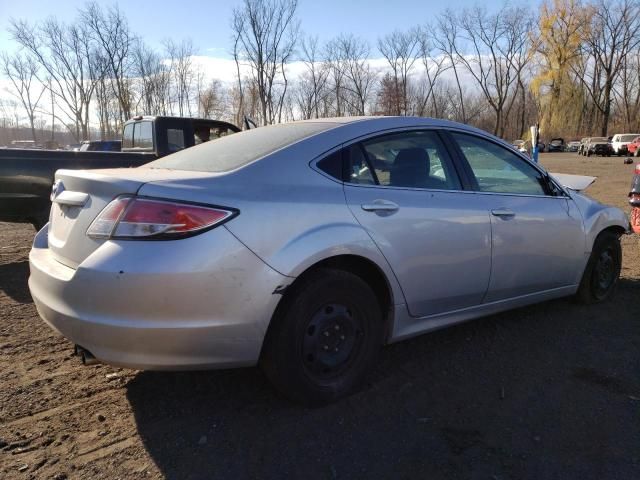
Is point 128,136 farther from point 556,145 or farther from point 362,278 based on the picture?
point 556,145

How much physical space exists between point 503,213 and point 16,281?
483cm

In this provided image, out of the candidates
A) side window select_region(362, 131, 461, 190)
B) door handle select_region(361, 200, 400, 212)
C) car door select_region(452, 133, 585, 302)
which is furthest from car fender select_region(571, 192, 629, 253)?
door handle select_region(361, 200, 400, 212)

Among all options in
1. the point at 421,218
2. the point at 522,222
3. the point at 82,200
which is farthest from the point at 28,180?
the point at 522,222

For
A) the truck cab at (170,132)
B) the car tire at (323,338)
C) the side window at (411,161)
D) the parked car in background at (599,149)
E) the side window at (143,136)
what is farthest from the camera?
the parked car in background at (599,149)

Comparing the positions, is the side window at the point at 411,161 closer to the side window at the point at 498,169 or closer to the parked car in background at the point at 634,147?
the side window at the point at 498,169

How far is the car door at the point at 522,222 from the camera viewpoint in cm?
354

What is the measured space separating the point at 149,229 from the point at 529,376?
2.41 meters

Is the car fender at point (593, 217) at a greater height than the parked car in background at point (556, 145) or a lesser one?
lesser

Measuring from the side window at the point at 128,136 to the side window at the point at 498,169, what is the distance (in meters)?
7.30

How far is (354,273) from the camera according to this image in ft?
9.63

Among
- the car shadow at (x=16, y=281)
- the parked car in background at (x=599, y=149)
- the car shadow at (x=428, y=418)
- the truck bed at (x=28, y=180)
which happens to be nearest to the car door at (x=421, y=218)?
the car shadow at (x=428, y=418)

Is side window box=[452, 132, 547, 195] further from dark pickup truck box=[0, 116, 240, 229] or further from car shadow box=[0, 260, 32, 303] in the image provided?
dark pickup truck box=[0, 116, 240, 229]

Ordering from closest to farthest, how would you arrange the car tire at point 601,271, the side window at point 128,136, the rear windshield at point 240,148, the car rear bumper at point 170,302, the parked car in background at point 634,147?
the car rear bumper at point 170,302 < the rear windshield at point 240,148 < the car tire at point 601,271 < the side window at point 128,136 < the parked car in background at point 634,147

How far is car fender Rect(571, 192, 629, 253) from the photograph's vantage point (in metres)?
Answer: 4.27
